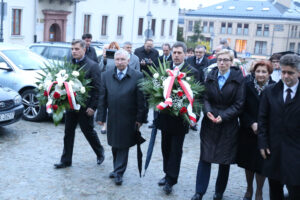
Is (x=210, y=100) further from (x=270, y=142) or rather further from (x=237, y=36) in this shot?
(x=237, y=36)

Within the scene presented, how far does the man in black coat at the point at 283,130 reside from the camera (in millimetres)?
4797

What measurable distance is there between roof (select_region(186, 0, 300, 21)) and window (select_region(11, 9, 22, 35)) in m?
65.8

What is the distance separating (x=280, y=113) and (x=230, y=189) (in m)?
2.29

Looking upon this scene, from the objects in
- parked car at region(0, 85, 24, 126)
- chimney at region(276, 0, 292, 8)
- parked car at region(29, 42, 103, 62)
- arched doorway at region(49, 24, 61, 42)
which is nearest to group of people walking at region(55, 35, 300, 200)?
parked car at region(0, 85, 24, 126)

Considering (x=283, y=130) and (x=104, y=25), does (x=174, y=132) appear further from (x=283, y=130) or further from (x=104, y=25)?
(x=104, y=25)

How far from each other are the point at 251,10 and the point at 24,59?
274ft

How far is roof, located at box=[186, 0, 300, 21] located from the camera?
87750 mm

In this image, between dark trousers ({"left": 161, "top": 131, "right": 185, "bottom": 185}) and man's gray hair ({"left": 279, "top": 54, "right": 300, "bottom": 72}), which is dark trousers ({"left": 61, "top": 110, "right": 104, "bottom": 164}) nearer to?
dark trousers ({"left": 161, "top": 131, "right": 185, "bottom": 185})

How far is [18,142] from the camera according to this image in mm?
8844

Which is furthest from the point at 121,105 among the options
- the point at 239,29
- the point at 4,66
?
the point at 239,29

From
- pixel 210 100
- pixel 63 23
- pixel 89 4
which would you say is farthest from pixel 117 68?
pixel 89 4

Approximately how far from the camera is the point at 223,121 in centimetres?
581

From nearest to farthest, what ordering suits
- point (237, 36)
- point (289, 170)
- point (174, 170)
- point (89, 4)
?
point (289, 170) → point (174, 170) → point (89, 4) → point (237, 36)

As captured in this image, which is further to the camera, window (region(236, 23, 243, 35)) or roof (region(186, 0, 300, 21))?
window (region(236, 23, 243, 35))
